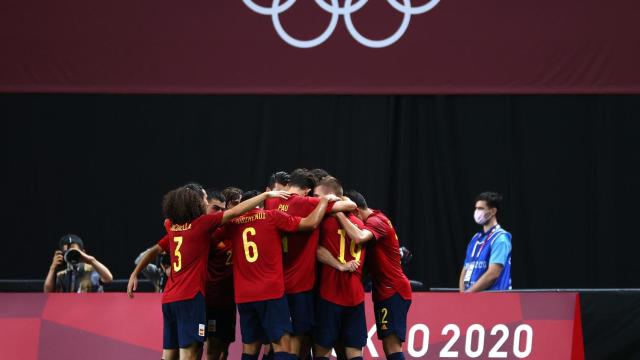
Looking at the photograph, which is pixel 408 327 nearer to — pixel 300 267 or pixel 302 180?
pixel 300 267

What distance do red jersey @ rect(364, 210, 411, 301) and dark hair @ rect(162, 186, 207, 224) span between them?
1.47m

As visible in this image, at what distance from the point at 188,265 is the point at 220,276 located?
2.23 feet

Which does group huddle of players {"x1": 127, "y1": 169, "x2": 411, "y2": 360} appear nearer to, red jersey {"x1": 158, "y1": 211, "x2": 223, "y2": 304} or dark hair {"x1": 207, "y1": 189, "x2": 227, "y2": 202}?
red jersey {"x1": 158, "y1": 211, "x2": 223, "y2": 304}

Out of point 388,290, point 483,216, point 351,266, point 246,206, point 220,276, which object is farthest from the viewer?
point 483,216

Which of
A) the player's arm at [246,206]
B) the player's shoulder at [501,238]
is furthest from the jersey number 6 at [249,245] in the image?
the player's shoulder at [501,238]

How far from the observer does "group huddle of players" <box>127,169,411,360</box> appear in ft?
31.5

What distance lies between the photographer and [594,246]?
16094 millimetres

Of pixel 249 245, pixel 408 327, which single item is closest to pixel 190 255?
pixel 249 245

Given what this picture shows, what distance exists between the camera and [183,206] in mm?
9641

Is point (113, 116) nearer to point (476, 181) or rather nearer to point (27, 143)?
point (27, 143)

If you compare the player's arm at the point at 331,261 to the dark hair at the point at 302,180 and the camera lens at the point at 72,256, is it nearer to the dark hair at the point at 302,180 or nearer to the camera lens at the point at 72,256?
the dark hair at the point at 302,180

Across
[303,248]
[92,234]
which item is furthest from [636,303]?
[92,234]
